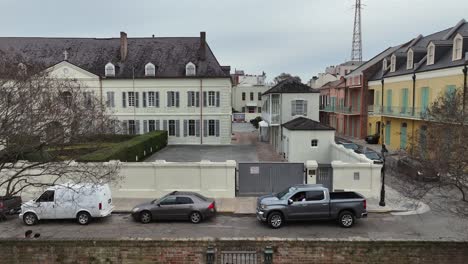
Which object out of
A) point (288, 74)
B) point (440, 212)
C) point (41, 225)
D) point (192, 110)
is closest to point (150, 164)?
point (41, 225)

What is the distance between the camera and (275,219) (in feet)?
48.5

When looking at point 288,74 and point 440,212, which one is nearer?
point 440,212

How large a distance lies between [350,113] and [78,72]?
3298cm

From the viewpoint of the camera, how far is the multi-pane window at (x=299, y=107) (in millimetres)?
32781

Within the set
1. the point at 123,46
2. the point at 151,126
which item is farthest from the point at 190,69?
the point at 123,46

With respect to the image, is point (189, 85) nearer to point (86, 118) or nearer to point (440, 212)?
point (86, 118)

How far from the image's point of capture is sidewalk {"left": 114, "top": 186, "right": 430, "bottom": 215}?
17281 millimetres

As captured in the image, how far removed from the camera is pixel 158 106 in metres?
43.4

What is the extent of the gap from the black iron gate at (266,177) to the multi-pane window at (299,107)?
1377 cm

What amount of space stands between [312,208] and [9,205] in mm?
13152

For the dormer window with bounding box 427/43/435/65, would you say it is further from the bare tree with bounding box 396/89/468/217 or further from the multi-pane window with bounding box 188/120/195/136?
the multi-pane window with bounding box 188/120/195/136

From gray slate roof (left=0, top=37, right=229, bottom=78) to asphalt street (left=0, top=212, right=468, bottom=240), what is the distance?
94.1ft

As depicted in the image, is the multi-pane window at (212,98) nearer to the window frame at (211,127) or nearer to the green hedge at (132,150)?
the window frame at (211,127)

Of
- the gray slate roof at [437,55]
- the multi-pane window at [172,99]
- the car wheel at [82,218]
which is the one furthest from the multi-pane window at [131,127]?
the car wheel at [82,218]
